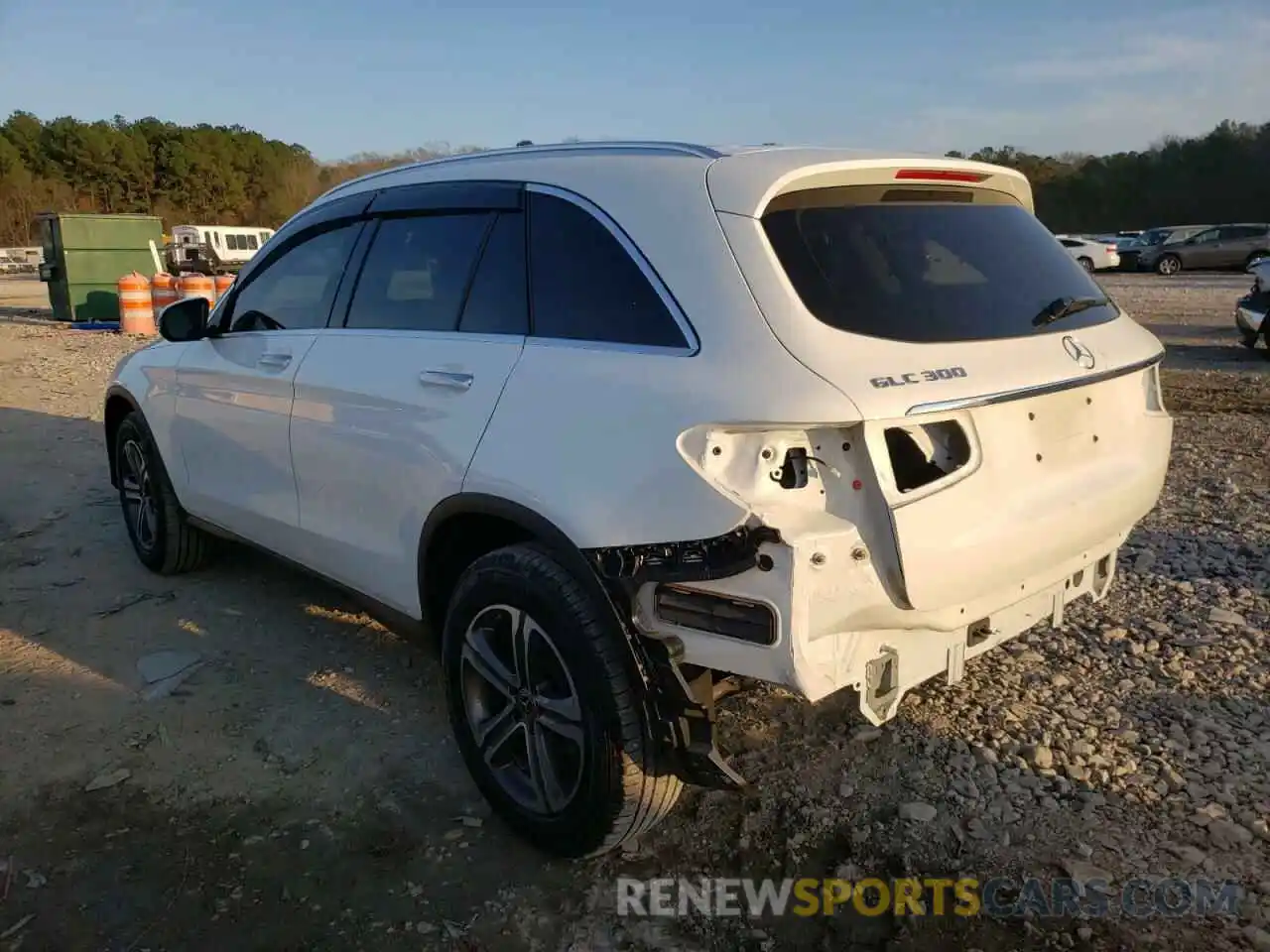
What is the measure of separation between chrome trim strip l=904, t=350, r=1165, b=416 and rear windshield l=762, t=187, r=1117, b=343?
171mm

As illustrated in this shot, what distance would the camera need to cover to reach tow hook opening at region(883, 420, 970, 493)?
7.58 ft

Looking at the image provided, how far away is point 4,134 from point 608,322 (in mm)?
77505

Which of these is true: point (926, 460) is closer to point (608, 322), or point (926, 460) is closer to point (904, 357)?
point (904, 357)

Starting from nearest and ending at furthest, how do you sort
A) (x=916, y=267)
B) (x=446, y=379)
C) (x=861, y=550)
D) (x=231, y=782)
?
(x=861, y=550) → (x=916, y=267) → (x=446, y=379) → (x=231, y=782)

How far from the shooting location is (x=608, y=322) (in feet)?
8.72

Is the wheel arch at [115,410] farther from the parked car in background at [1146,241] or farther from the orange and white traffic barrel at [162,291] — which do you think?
the parked car in background at [1146,241]

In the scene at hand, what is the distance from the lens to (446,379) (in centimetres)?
298

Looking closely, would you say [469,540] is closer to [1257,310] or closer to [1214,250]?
[1257,310]

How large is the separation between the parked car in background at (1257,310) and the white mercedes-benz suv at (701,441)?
10.5m

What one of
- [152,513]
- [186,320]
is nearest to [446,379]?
[186,320]

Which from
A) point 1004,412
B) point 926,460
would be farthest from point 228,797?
point 1004,412

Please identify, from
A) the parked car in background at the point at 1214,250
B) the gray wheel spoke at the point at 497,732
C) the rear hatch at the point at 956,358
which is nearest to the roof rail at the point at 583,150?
the rear hatch at the point at 956,358

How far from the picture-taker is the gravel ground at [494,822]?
8.45ft

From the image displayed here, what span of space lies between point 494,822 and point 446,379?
139cm
